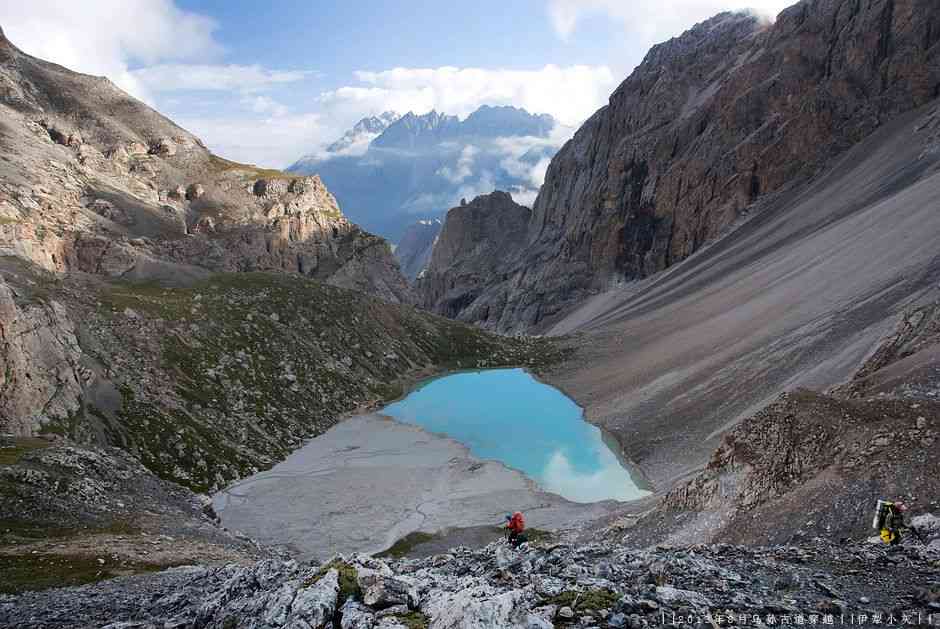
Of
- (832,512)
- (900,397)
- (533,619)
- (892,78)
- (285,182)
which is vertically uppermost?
(892,78)

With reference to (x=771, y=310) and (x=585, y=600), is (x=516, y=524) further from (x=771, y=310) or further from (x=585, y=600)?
(x=771, y=310)

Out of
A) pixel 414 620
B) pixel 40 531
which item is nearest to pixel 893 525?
pixel 414 620

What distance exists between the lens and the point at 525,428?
68000mm

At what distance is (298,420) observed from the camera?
6212cm

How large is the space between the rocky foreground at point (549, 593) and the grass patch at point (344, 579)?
0.11 ft

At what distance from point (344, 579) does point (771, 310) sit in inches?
2416

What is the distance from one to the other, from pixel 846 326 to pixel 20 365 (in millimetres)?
58456

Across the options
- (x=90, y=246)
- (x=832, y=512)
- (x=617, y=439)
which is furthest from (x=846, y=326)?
(x=90, y=246)

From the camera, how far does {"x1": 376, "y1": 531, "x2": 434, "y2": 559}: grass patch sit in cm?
3797

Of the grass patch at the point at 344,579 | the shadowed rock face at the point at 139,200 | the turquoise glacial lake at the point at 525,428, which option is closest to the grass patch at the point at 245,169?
the shadowed rock face at the point at 139,200

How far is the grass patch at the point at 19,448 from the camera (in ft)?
104

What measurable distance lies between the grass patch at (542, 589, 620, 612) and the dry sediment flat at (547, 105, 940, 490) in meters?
32.3

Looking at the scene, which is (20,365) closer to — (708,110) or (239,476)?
(239,476)

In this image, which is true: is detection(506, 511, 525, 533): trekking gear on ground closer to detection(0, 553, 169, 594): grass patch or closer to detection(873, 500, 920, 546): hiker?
detection(873, 500, 920, 546): hiker
